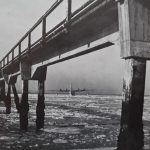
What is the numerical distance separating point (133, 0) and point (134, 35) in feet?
1.63

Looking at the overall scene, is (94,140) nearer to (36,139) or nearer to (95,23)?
(36,139)

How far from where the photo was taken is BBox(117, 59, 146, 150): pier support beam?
421 centimetres

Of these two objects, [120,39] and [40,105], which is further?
[40,105]

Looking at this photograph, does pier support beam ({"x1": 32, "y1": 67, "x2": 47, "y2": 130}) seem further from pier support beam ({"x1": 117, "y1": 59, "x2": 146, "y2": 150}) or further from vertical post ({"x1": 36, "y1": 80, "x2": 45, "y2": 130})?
pier support beam ({"x1": 117, "y1": 59, "x2": 146, "y2": 150})

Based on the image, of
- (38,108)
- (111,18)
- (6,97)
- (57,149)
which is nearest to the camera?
(111,18)

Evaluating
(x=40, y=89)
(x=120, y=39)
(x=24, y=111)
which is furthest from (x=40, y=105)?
(x=120, y=39)

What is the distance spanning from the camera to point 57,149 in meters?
8.52

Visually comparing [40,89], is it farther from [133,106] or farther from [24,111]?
[133,106]

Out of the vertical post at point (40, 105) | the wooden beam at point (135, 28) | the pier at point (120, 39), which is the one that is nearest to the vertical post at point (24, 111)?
the vertical post at point (40, 105)

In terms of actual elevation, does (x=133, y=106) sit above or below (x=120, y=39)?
below

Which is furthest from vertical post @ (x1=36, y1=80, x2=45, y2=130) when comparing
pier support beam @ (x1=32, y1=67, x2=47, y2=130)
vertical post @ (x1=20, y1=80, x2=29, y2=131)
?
vertical post @ (x1=20, y1=80, x2=29, y2=131)

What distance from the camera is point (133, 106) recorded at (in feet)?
13.8

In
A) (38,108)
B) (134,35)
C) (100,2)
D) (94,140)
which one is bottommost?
(94,140)

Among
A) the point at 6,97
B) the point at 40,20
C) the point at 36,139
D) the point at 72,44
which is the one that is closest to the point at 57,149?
the point at 36,139
